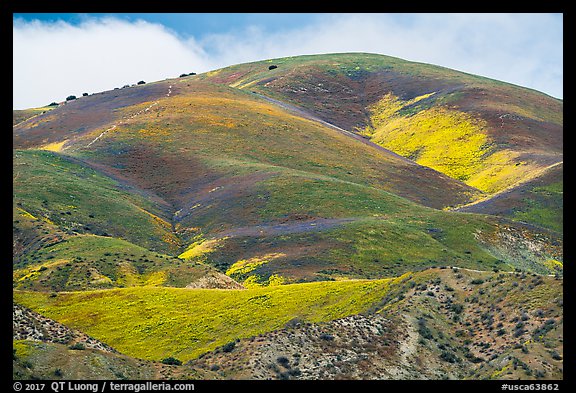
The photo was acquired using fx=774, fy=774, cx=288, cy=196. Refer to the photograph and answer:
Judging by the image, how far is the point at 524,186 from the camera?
137m

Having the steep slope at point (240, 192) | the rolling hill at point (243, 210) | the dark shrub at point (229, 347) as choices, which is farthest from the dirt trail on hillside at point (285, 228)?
the dark shrub at point (229, 347)

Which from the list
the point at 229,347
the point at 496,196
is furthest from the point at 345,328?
the point at 496,196

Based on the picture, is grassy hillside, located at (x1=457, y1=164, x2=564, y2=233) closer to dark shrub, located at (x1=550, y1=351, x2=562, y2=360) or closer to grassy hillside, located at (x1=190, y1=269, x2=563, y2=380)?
grassy hillside, located at (x1=190, y1=269, x2=563, y2=380)

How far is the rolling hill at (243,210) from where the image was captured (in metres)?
61.1

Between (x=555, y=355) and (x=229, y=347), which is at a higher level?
(x=229, y=347)

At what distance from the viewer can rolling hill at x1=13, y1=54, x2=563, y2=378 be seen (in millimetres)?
61094

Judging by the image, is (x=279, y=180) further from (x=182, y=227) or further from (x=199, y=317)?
(x=199, y=317)

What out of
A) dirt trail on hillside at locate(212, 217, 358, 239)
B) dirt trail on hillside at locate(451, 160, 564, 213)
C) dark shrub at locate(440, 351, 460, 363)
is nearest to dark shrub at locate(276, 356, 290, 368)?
dark shrub at locate(440, 351, 460, 363)

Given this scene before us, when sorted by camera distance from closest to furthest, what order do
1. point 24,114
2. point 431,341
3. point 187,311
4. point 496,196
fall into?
point 431,341 → point 187,311 → point 496,196 → point 24,114

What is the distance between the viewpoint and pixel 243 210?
110 m

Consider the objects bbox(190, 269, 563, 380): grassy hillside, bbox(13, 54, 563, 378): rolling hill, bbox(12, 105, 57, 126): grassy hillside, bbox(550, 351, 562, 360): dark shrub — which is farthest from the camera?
bbox(12, 105, 57, 126): grassy hillside

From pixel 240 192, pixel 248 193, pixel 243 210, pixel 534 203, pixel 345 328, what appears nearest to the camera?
pixel 345 328

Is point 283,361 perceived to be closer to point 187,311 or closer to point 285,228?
point 187,311
